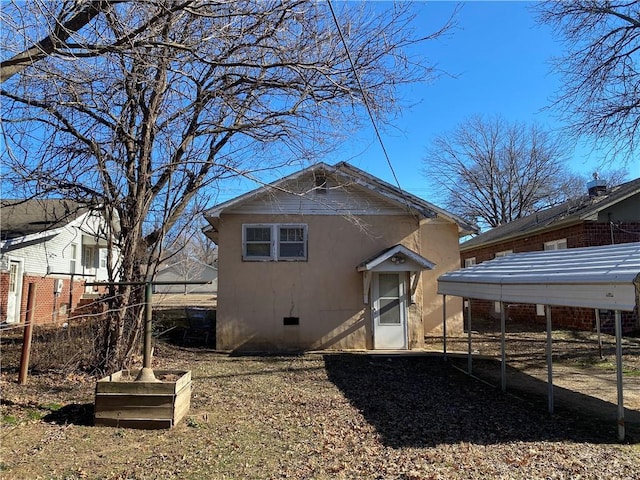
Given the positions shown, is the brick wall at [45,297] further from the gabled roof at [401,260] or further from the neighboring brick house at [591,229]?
the neighboring brick house at [591,229]

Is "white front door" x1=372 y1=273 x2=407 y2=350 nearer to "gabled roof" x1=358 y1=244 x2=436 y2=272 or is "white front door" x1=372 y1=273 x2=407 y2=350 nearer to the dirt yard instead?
"gabled roof" x1=358 y1=244 x2=436 y2=272

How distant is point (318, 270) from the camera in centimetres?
1305

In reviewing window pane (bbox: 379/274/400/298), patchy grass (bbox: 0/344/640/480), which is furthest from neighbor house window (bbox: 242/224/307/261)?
patchy grass (bbox: 0/344/640/480)

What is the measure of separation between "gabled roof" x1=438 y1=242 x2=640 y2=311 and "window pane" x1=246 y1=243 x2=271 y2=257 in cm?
503

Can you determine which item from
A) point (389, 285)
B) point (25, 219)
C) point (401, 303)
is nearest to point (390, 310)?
point (401, 303)

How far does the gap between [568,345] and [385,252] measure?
5.79 m

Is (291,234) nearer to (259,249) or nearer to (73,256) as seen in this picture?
(259,249)

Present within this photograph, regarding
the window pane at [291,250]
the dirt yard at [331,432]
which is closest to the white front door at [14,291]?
the dirt yard at [331,432]

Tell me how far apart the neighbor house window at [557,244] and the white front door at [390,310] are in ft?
21.9

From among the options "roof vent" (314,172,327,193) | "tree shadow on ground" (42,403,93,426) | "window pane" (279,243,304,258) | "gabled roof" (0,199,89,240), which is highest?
"roof vent" (314,172,327,193)

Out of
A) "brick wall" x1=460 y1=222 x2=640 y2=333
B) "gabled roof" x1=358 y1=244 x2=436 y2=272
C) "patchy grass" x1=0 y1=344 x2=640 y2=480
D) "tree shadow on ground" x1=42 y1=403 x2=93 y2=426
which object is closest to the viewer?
"patchy grass" x1=0 y1=344 x2=640 y2=480

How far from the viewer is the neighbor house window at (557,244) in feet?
52.7

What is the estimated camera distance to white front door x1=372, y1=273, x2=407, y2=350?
12.9 m

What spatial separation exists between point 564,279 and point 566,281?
0.28 ft
